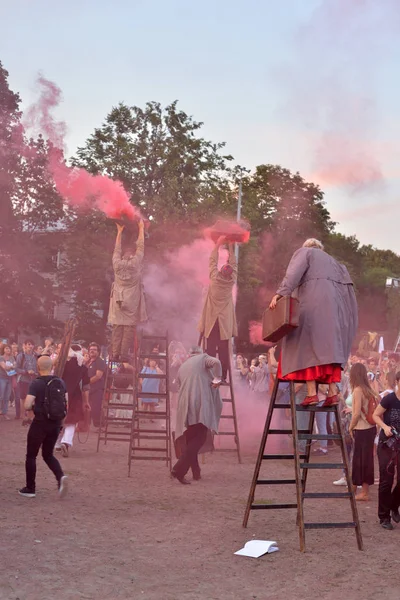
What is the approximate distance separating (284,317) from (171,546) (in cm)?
258

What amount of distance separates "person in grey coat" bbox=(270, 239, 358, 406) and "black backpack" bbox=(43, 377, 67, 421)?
3795 mm

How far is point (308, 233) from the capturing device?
2028 inches

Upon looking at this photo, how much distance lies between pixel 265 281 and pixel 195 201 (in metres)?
11.1

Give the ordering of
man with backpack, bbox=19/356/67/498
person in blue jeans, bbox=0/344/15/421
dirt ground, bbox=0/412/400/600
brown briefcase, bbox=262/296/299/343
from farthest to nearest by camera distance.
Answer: person in blue jeans, bbox=0/344/15/421 < man with backpack, bbox=19/356/67/498 < brown briefcase, bbox=262/296/299/343 < dirt ground, bbox=0/412/400/600

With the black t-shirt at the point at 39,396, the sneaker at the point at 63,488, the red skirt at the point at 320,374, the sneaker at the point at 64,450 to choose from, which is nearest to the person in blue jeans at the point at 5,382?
the sneaker at the point at 64,450

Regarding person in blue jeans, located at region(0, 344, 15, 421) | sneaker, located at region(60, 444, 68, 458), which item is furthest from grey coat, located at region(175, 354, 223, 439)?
person in blue jeans, located at region(0, 344, 15, 421)

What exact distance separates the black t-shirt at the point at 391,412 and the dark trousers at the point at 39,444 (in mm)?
4328

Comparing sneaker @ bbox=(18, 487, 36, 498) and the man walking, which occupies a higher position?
the man walking

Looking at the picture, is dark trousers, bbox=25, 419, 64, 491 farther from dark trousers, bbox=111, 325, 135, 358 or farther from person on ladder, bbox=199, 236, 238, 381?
person on ladder, bbox=199, 236, 238, 381

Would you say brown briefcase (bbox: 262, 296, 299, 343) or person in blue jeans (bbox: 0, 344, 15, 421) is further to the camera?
person in blue jeans (bbox: 0, 344, 15, 421)

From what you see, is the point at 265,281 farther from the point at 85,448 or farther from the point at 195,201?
the point at 85,448

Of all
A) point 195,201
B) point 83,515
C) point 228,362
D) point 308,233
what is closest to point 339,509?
point 83,515

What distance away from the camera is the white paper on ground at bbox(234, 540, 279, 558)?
7391 millimetres

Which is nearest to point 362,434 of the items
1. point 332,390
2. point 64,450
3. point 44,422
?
Result: point 332,390
